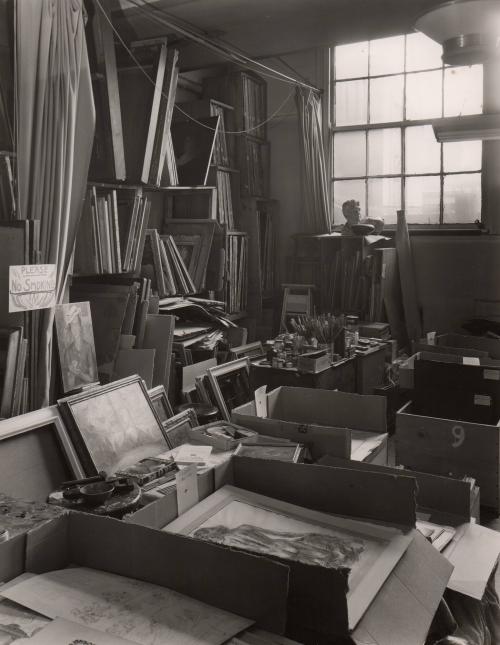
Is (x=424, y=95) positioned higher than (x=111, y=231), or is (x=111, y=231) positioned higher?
(x=424, y=95)

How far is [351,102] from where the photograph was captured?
578 cm

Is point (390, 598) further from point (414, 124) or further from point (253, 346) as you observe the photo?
point (414, 124)

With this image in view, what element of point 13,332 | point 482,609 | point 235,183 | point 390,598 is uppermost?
point 235,183

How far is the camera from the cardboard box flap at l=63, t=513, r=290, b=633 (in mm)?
1085

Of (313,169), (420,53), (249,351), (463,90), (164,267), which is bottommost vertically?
(249,351)

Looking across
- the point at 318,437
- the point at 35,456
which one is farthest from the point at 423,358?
the point at 35,456

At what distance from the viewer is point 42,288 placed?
2.66m

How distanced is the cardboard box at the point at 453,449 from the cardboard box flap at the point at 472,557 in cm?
110

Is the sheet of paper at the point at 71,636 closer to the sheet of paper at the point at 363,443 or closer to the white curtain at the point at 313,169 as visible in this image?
the sheet of paper at the point at 363,443

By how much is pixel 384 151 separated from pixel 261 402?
3847 millimetres

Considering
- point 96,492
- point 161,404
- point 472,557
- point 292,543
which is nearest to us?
point 292,543

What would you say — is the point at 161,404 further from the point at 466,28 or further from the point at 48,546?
the point at 466,28

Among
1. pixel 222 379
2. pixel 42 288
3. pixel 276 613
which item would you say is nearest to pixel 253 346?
pixel 222 379

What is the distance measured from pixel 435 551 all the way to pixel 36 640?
0.92 m
